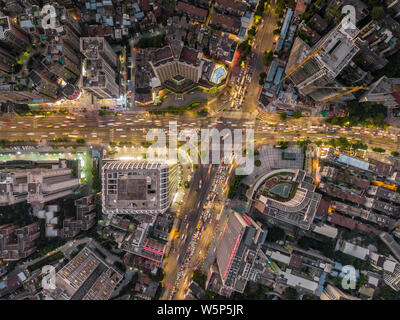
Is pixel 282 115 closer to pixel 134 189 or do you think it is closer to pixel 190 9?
pixel 190 9

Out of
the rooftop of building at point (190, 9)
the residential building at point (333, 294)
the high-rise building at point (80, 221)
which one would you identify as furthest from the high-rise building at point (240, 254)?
the rooftop of building at point (190, 9)

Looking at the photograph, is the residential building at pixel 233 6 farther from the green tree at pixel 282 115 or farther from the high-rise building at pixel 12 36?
the high-rise building at pixel 12 36

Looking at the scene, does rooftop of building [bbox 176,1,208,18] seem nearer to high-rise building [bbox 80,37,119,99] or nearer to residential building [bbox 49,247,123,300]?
high-rise building [bbox 80,37,119,99]

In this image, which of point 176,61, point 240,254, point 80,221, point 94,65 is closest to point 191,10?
point 176,61

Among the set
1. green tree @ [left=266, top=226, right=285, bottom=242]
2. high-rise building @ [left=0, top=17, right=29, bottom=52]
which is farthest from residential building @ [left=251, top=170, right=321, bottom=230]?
high-rise building @ [left=0, top=17, right=29, bottom=52]

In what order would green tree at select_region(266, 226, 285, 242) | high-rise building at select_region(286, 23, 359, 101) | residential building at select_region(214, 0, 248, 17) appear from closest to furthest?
high-rise building at select_region(286, 23, 359, 101), green tree at select_region(266, 226, 285, 242), residential building at select_region(214, 0, 248, 17)
